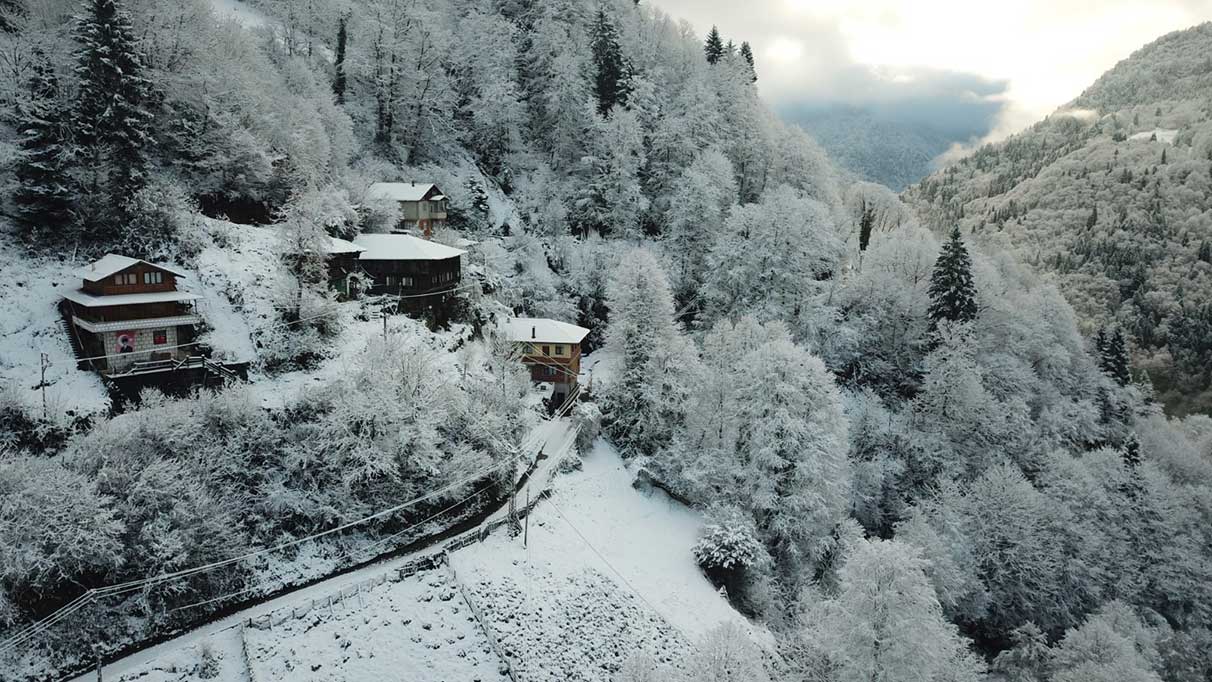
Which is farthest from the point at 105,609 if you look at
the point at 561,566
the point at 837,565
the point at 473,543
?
the point at 837,565

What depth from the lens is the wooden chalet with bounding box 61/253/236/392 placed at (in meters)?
27.0

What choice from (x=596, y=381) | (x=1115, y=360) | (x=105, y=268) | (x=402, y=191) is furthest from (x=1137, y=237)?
(x=105, y=268)

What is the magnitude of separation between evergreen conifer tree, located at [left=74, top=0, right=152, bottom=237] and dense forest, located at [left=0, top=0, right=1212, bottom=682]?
7.0 inches

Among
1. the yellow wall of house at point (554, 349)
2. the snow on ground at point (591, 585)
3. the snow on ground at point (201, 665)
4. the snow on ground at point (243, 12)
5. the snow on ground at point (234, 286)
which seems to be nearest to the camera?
the snow on ground at point (201, 665)

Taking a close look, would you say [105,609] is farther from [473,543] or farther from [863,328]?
[863,328]

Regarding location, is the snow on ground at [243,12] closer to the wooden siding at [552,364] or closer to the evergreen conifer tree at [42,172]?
the evergreen conifer tree at [42,172]

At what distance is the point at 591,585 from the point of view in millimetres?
28734

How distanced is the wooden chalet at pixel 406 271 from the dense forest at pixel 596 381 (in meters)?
2.30

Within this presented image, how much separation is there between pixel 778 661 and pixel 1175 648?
36.0m

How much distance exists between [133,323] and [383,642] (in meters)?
18.5

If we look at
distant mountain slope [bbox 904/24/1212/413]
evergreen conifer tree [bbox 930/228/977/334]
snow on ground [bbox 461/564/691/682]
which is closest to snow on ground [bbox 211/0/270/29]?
snow on ground [bbox 461/564/691/682]

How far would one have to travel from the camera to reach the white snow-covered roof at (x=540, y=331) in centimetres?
4534

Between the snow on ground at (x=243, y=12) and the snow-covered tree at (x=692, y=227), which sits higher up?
the snow on ground at (x=243, y=12)

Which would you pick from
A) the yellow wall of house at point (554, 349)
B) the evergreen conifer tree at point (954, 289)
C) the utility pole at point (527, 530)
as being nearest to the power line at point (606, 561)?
the utility pole at point (527, 530)
